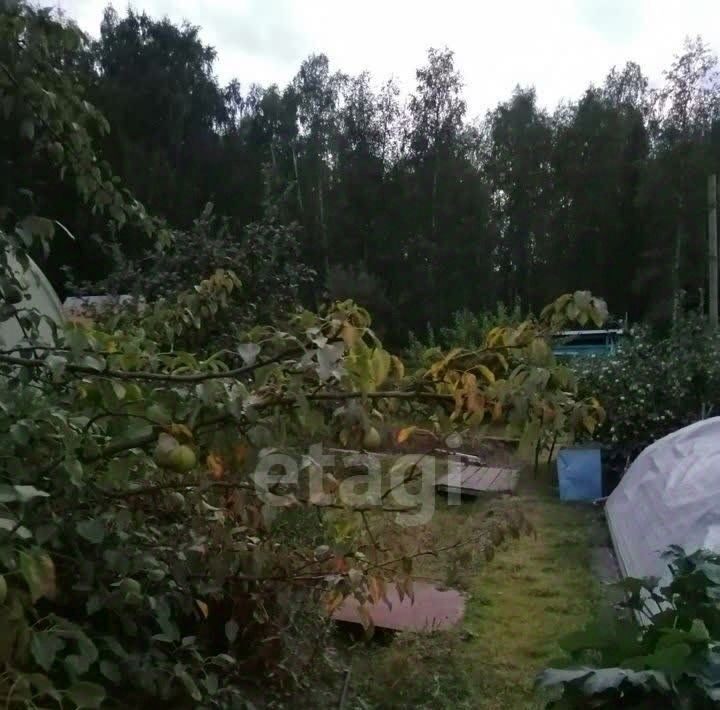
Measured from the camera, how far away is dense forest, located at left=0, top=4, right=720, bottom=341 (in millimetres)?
13086

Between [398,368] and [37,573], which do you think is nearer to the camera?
[37,573]

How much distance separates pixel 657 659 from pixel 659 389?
15.4ft

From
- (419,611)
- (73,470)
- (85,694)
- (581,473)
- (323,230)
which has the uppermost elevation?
(323,230)

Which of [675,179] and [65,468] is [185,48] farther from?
[65,468]

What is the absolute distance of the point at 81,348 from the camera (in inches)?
49.8

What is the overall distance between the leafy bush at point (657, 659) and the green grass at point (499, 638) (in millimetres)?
502

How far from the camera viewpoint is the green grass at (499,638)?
9.14ft

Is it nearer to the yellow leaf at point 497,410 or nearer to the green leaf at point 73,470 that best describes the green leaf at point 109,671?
the green leaf at point 73,470

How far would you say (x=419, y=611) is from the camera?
350 centimetres

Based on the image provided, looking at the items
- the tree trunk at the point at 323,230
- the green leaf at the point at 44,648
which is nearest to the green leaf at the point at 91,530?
the green leaf at the point at 44,648

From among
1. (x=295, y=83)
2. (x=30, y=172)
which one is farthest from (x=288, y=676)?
(x=295, y=83)

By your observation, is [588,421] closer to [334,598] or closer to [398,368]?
[398,368]

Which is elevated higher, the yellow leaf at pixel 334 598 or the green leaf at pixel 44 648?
the green leaf at pixel 44 648

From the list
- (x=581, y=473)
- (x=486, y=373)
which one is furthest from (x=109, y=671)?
(x=581, y=473)
